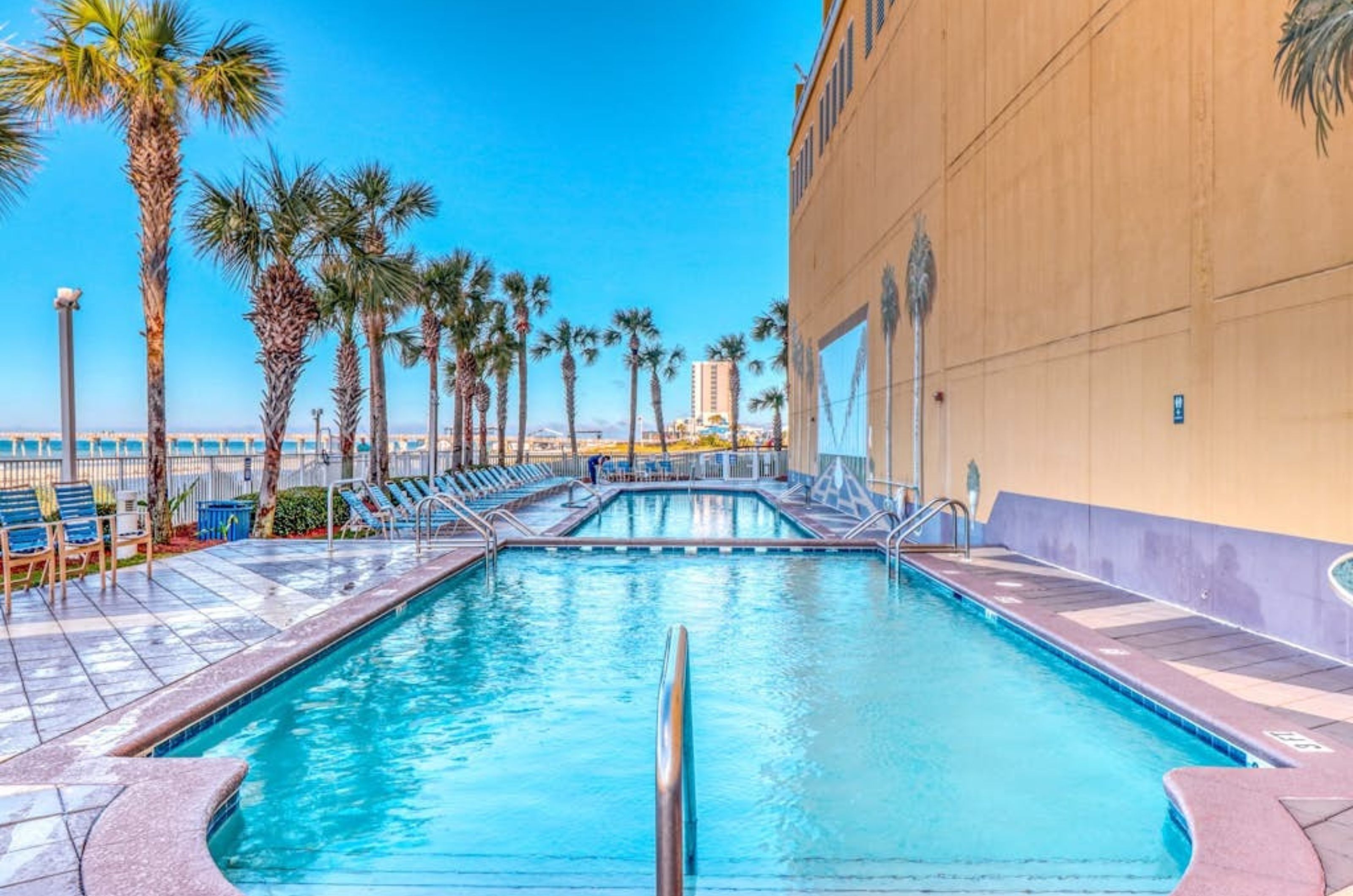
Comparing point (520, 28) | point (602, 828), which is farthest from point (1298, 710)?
point (520, 28)

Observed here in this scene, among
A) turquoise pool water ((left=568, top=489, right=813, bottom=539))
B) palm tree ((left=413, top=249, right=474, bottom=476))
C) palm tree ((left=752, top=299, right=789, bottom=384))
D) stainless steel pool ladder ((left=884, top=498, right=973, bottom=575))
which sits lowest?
turquoise pool water ((left=568, top=489, right=813, bottom=539))

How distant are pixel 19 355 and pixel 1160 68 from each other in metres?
60.6

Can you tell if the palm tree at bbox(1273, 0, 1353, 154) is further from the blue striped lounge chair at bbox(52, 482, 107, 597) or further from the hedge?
the hedge

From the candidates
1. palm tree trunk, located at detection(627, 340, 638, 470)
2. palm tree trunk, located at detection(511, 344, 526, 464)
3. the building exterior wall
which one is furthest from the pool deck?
palm tree trunk, located at detection(627, 340, 638, 470)

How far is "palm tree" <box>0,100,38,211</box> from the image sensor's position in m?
7.71

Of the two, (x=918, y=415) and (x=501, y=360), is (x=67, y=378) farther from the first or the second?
(x=501, y=360)

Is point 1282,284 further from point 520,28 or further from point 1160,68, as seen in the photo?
point 520,28

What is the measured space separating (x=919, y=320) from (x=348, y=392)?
12.6m

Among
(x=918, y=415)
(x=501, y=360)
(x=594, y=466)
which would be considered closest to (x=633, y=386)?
(x=501, y=360)

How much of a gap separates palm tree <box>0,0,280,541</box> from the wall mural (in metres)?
11.5

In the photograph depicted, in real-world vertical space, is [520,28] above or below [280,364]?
above

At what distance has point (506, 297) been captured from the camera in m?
32.0

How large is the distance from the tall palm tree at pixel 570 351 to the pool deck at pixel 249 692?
2731 centimetres

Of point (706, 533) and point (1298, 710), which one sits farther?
point (706, 533)
